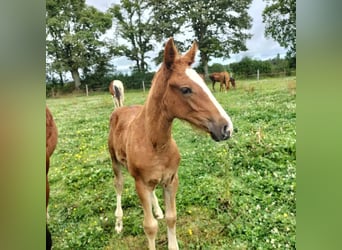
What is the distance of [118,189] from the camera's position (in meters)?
1.65

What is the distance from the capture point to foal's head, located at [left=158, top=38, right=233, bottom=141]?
1438mm

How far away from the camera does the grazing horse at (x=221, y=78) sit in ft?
5.19

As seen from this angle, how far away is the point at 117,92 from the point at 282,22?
0.81 metres

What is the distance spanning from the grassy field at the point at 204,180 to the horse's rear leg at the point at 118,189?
23mm

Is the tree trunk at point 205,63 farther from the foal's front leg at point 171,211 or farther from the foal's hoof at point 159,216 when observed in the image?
the foal's hoof at point 159,216

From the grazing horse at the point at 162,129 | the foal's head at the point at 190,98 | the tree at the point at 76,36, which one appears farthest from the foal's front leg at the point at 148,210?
the tree at the point at 76,36

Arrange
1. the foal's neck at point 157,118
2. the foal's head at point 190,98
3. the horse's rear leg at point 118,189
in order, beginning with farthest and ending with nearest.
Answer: the horse's rear leg at point 118,189, the foal's neck at point 157,118, the foal's head at point 190,98

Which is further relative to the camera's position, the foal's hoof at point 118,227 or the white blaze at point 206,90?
the foal's hoof at point 118,227

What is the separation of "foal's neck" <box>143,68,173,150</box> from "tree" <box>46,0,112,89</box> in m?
0.33

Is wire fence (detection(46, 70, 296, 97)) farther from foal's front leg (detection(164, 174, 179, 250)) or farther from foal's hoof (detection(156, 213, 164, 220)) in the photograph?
foal's hoof (detection(156, 213, 164, 220))

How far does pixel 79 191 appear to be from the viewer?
1688mm

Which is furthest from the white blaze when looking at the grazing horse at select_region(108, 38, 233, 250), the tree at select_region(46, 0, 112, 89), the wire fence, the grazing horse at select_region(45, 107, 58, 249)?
the grazing horse at select_region(45, 107, 58, 249)

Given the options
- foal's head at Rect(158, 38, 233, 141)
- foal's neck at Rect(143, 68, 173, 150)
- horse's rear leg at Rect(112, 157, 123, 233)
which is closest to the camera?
foal's head at Rect(158, 38, 233, 141)
